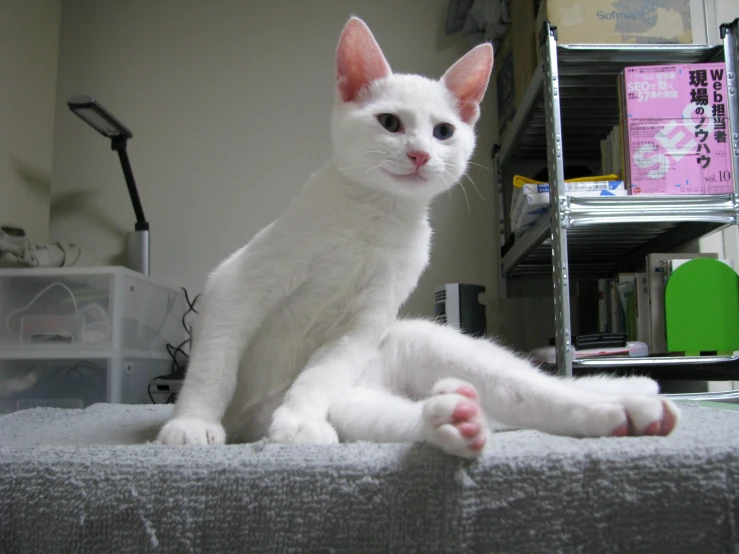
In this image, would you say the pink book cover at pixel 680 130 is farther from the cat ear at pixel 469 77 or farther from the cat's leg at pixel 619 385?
the cat's leg at pixel 619 385

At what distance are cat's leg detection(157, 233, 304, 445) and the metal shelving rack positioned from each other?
3.55 feet

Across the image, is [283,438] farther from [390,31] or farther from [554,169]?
[390,31]

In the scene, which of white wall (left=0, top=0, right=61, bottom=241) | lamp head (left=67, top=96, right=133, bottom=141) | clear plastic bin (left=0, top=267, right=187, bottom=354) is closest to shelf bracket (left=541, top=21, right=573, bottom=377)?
clear plastic bin (left=0, top=267, right=187, bottom=354)

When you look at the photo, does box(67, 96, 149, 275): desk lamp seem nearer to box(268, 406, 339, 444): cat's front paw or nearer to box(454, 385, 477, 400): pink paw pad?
box(268, 406, 339, 444): cat's front paw

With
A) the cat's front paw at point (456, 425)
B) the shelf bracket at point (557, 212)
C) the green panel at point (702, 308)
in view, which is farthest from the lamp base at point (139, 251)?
the cat's front paw at point (456, 425)

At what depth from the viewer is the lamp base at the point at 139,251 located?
8.01ft

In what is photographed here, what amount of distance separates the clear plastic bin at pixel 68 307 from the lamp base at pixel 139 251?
30 cm

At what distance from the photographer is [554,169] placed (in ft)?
5.82

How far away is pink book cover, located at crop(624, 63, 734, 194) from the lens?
1.77 metres

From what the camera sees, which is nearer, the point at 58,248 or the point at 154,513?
the point at 154,513

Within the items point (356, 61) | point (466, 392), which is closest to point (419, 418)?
point (466, 392)

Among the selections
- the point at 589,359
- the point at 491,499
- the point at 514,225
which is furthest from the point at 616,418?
the point at 514,225

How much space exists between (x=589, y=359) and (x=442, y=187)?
100 cm

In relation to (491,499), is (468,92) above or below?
above
